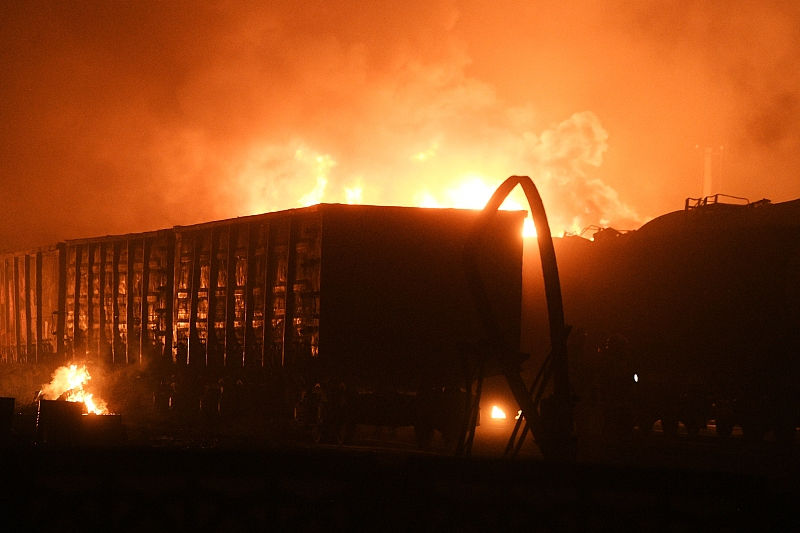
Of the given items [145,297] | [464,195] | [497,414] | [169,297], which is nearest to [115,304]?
[145,297]

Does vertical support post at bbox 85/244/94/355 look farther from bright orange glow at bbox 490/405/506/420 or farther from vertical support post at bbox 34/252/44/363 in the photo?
bright orange glow at bbox 490/405/506/420

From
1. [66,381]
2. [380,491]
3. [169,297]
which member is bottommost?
[66,381]

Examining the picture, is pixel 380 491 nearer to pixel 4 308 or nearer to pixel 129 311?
pixel 129 311

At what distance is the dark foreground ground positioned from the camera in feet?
16.0

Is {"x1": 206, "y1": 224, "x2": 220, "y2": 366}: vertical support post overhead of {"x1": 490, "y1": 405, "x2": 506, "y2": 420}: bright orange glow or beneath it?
overhead

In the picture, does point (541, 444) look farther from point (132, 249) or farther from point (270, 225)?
point (132, 249)

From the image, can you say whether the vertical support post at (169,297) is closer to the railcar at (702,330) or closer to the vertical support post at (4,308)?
the railcar at (702,330)

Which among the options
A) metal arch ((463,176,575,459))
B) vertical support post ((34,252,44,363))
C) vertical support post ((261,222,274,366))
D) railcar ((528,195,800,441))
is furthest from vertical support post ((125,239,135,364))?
metal arch ((463,176,575,459))

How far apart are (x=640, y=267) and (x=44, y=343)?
1494 cm

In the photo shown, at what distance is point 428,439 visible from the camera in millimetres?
13453

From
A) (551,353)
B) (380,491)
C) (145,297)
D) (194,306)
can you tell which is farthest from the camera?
(145,297)

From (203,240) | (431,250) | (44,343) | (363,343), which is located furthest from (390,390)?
(44,343)

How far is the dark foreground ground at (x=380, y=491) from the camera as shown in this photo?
4.86m

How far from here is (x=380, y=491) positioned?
4.92 meters
